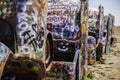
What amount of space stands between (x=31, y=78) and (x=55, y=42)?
5955mm

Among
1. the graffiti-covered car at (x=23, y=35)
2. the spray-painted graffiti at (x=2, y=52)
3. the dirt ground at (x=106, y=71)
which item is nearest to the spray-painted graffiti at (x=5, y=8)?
the graffiti-covered car at (x=23, y=35)

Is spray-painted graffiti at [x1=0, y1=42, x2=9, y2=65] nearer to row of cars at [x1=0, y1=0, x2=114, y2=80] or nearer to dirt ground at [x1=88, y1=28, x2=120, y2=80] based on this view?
row of cars at [x1=0, y1=0, x2=114, y2=80]

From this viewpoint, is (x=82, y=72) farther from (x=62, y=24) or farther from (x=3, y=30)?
(x=3, y=30)

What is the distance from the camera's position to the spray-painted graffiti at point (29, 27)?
27.2 feet

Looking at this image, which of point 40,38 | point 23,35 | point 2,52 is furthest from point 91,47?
point 2,52

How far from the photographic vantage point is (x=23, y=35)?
27.3 ft

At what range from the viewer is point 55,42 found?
15.4 m

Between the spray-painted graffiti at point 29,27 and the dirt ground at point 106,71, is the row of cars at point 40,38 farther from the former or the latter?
the dirt ground at point 106,71

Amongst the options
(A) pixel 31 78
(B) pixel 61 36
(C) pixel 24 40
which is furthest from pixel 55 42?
(C) pixel 24 40

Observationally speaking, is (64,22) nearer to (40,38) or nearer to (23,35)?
(40,38)

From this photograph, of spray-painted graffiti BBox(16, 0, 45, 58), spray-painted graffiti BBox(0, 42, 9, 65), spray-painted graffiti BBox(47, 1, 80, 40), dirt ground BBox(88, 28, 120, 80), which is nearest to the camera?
spray-painted graffiti BBox(0, 42, 9, 65)

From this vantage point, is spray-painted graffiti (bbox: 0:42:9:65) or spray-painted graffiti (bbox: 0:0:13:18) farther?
spray-painted graffiti (bbox: 0:0:13:18)

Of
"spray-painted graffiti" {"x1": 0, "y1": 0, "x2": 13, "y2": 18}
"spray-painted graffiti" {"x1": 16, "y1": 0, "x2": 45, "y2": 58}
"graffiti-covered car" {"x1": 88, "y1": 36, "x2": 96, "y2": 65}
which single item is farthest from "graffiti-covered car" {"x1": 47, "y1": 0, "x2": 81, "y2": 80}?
"spray-painted graffiti" {"x1": 0, "y1": 0, "x2": 13, "y2": 18}

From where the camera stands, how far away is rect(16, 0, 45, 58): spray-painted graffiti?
27.2ft
